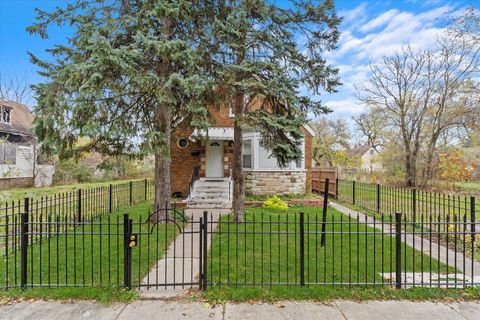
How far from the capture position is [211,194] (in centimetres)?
1170

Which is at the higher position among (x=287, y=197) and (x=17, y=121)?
(x=17, y=121)

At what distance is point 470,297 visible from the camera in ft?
12.8

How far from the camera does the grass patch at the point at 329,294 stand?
3.85m

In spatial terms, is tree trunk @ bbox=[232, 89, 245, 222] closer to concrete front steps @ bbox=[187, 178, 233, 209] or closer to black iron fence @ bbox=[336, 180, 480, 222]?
concrete front steps @ bbox=[187, 178, 233, 209]

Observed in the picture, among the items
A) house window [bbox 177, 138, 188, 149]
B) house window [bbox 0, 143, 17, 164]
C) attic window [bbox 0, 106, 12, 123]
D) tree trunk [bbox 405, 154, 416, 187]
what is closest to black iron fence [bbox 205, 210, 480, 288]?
house window [bbox 177, 138, 188, 149]

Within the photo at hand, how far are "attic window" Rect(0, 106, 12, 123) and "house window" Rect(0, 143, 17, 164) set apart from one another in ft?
8.13

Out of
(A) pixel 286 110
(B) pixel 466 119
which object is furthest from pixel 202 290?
(B) pixel 466 119

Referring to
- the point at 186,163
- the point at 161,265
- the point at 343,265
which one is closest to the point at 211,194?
the point at 186,163

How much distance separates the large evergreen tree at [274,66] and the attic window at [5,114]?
22.6 meters

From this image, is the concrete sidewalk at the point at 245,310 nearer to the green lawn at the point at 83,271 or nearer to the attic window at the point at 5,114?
the green lawn at the point at 83,271

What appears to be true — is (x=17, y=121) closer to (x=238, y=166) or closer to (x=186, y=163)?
(x=186, y=163)

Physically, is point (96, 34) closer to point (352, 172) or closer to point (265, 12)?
point (265, 12)

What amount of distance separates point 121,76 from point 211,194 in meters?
6.26

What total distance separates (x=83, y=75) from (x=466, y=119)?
71.6 ft
